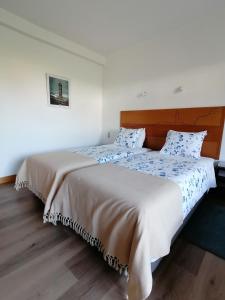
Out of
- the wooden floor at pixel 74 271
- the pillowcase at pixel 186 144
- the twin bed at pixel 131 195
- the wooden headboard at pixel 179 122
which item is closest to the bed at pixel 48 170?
the twin bed at pixel 131 195

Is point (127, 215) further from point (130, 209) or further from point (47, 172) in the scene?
point (47, 172)

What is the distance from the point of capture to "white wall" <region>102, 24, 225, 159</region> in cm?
243

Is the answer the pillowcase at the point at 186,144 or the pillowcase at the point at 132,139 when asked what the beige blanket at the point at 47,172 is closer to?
the pillowcase at the point at 132,139

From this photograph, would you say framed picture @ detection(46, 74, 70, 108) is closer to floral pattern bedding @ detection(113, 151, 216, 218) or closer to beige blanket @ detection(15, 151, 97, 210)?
beige blanket @ detection(15, 151, 97, 210)

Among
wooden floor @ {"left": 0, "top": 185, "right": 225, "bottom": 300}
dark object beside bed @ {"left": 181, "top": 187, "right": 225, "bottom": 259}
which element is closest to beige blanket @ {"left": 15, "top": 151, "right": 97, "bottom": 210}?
wooden floor @ {"left": 0, "top": 185, "right": 225, "bottom": 300}

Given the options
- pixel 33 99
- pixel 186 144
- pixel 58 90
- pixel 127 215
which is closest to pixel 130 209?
pixel 127 215

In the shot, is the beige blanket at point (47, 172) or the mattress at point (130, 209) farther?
the beige blanket at point (47, 172)

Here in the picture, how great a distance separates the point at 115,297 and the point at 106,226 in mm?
442

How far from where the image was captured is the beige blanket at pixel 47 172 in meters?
1.76

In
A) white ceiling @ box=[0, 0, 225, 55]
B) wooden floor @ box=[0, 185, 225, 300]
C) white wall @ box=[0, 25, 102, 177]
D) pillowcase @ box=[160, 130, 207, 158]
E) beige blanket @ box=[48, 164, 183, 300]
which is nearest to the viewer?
beige blanket @ box=[48, 164, 183, 300]

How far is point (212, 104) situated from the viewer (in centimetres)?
249

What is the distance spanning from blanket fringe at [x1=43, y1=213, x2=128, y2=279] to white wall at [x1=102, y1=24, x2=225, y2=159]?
2.21 meters

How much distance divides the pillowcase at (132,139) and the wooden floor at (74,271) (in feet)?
5.93

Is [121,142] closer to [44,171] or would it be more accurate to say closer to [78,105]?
[78,105]
